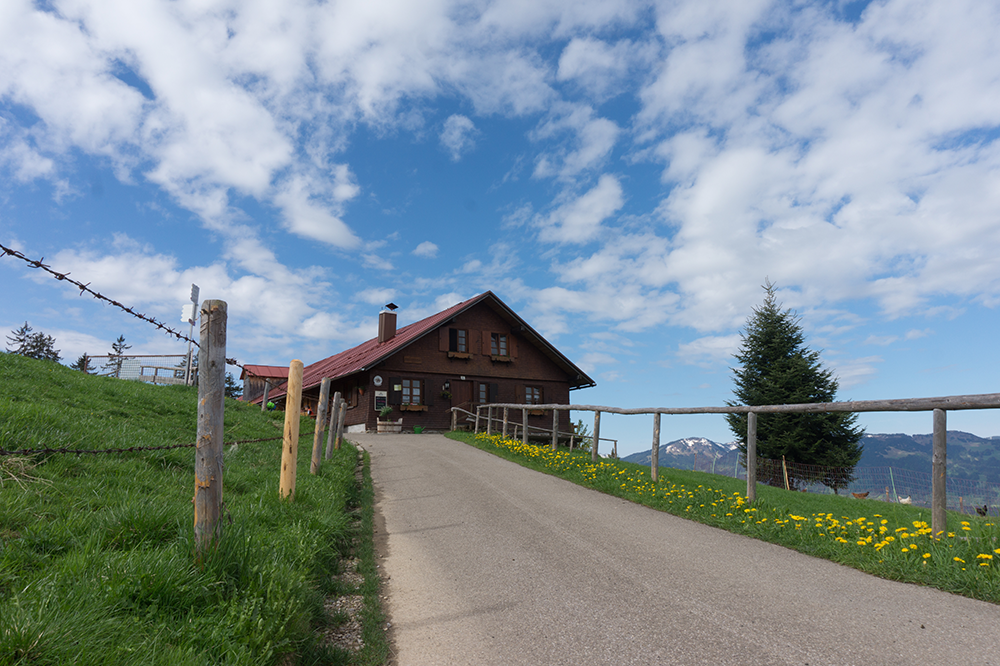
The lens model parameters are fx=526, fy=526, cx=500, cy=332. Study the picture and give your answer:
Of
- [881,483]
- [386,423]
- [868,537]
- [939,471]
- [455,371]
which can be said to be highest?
[455,371]

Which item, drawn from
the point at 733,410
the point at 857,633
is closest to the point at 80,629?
the point at 857,633

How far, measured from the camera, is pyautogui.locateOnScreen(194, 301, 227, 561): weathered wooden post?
3.61m

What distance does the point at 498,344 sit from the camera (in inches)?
1159

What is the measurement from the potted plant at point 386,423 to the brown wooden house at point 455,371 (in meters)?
0.31

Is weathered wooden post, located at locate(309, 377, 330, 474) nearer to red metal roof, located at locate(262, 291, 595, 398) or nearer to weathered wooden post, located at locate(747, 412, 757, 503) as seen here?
weathered wooden post, located at locate(747, 412, 757, 503)

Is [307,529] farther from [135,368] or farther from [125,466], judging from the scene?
[135,368]

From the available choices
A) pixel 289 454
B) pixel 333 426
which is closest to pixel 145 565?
pixel 289 454

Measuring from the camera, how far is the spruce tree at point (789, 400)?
2336cm

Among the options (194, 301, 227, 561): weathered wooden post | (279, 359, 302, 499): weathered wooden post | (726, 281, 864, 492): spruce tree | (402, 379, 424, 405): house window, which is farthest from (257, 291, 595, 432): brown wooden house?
(194, 301, 227, 561): weathered wooden post

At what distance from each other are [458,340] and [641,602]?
24.4 m

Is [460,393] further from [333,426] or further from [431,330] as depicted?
[333,426]

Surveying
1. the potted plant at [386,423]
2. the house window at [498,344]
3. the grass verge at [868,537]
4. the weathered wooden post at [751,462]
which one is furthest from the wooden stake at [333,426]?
the house window at [498,344]

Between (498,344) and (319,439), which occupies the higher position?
(498,344)

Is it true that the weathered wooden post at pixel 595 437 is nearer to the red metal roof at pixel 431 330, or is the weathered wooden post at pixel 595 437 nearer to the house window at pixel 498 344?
the red metal roof at pixel 431 330
